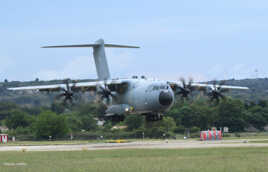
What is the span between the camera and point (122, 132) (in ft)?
240

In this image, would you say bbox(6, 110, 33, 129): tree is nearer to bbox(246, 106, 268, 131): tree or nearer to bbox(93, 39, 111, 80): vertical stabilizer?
bbox(93, 39, 111, 80): vertical stabilizer

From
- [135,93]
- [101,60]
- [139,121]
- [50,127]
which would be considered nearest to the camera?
[135,93]

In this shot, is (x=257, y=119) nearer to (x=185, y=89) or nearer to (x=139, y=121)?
(x=139, y=121)

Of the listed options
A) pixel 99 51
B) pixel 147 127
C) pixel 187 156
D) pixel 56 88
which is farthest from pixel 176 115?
pixel 187 156

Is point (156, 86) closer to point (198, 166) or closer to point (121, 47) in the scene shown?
point (121, 47)

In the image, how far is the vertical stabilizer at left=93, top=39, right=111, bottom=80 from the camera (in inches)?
2419

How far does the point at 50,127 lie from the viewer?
242 feet

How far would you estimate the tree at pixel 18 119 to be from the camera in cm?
8461

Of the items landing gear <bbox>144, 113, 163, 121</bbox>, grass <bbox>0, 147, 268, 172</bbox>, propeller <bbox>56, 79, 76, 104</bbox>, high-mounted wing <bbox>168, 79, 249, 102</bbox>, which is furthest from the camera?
high-mounted wing <bbox>168, 79, 249, 102</bbox>

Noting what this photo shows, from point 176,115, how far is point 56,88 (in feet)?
123

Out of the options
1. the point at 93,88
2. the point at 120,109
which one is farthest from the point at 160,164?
the point at 93,88

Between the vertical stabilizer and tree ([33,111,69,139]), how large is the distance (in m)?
15.0

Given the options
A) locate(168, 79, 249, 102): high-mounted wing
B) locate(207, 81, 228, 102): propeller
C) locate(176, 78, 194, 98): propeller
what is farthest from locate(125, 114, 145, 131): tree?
locate(176, 78, 194, 98): propeller

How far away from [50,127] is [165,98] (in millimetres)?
28938
